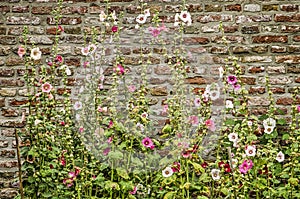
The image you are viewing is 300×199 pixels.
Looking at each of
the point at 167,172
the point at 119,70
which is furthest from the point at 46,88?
the point at 167,172

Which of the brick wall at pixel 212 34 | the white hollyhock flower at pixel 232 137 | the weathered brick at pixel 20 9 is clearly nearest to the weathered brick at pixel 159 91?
the brick wall at pixel 212 34

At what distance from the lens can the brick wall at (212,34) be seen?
136 inches

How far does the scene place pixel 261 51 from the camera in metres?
3.48

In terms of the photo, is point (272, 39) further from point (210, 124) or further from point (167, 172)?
point (167, 172)

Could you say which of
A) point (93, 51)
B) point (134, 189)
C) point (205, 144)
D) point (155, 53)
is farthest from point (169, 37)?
point (134, 189)

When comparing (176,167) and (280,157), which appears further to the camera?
(280,157)

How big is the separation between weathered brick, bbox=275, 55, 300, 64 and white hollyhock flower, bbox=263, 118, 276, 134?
1.56 feet

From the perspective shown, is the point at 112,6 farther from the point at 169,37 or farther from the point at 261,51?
the point at 261,51

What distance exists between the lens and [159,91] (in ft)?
10.8

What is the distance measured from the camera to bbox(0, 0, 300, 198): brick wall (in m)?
3.46

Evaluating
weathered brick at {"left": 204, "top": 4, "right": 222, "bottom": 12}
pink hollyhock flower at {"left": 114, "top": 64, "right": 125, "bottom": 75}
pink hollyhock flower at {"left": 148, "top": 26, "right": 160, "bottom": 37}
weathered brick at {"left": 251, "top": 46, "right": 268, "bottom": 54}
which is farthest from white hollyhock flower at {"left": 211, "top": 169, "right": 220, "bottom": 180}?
weathered brick at {"left": 204, "top": 4, "right": 222, "bottom": 12}

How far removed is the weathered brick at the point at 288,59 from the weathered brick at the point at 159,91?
2.42ft

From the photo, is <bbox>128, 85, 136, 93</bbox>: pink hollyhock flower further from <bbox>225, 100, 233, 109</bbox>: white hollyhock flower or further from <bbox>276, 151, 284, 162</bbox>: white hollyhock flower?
<bbox>276, 151, 284, 162</bbox>: white hollyhock flower

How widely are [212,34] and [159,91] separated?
524 millimetres
